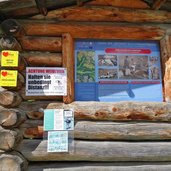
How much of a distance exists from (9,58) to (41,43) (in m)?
0.59

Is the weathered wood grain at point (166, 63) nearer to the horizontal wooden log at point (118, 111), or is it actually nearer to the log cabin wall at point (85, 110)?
the log cabin wall at point (85, 110)

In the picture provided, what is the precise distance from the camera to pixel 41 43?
478 cm

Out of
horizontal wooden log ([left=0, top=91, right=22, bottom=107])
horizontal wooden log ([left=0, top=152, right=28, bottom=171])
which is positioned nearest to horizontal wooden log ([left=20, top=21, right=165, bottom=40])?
horizontal wooden log ([left=0, top=91, right=22, bottom=107])

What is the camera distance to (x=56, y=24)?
484cm

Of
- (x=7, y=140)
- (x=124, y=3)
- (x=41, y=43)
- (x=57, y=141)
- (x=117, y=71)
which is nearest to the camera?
(x=7, y=140)

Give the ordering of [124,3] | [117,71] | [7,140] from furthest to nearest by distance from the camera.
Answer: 1. [124,3]
2. [117,71]
3. [7,140]

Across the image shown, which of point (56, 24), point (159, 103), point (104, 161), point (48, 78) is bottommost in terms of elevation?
point (104, 161)

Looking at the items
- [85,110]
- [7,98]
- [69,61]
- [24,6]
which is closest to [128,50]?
[69,61]

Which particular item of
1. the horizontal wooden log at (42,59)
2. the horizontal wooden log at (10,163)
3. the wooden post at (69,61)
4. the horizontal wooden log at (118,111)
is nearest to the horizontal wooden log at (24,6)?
the wooden post at (69,61)

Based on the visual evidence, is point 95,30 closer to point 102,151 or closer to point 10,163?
point 102,151

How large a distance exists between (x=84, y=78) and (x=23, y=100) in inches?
38.6

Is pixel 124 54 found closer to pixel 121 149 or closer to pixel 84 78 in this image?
pixel 84 78

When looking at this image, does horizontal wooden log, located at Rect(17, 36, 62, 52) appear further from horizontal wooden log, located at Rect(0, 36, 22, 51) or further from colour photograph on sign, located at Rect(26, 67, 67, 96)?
colour photograph on sign, located at Rect(26, 67, 67, 96)

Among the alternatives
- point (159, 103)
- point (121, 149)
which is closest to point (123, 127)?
point (121, 149)
